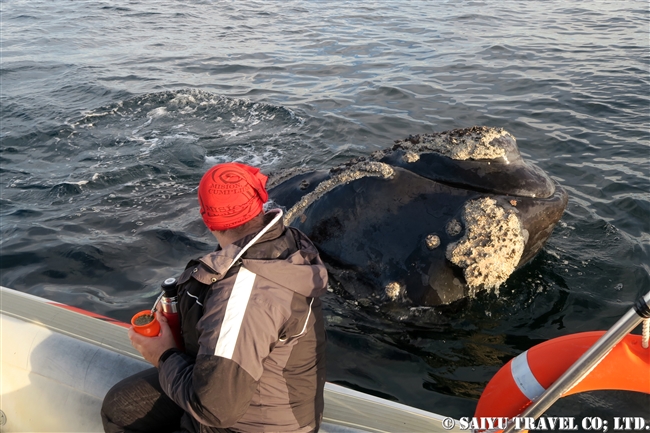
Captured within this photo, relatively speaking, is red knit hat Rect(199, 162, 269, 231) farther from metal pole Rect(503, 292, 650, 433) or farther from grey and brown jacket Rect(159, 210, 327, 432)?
metal pole Rect(503, 292, 650, 433)

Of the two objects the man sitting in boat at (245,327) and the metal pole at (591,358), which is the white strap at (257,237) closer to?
the man sitting in boat at (245,327)

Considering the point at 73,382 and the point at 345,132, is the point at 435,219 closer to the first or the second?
the point at 73,382

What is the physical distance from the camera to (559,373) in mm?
2666

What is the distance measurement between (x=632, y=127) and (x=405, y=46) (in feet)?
23.1

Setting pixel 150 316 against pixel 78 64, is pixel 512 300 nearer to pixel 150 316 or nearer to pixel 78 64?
pixel 150 316

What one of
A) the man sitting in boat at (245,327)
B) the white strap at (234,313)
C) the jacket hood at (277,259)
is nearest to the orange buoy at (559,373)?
the man sitting in boat at (245,327)

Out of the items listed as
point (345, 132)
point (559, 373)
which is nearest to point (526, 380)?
point (559, 373)

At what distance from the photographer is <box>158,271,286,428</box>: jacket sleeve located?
230 centimetres

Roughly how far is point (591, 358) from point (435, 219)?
2195 mm

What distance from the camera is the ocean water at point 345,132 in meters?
4.69

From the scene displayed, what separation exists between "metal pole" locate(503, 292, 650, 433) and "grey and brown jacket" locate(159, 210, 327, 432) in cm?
101

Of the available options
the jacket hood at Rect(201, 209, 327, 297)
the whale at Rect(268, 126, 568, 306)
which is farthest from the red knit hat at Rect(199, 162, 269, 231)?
the whale at Rect(268, 126, 568, 306)

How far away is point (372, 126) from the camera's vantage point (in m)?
9.78

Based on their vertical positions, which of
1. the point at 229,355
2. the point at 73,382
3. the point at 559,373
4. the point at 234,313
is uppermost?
the point at 234,313
